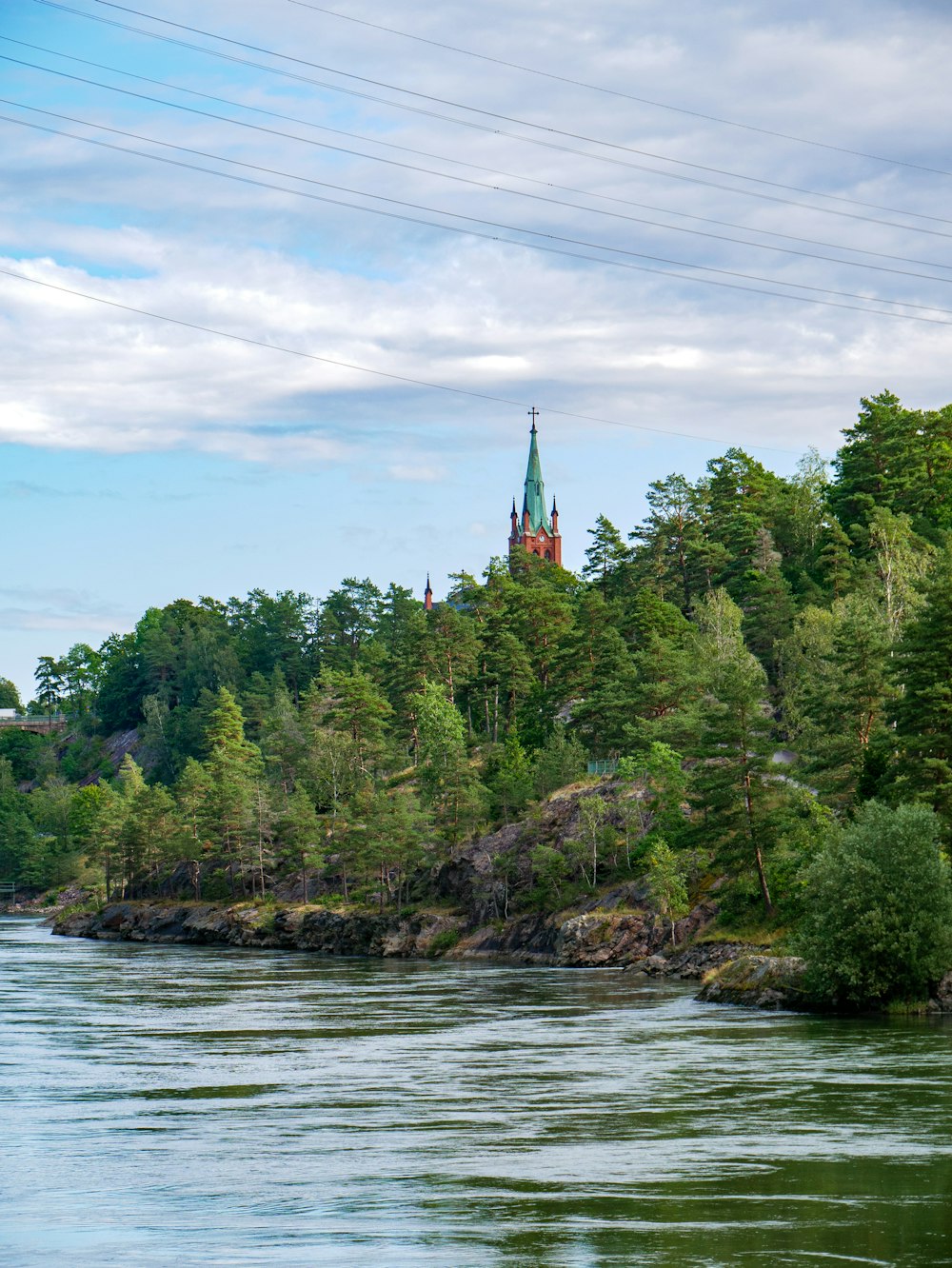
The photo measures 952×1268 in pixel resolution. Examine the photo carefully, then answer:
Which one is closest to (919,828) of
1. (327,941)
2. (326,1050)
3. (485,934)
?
(326,1050)

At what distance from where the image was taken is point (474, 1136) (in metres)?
36.3

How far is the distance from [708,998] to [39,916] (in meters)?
138

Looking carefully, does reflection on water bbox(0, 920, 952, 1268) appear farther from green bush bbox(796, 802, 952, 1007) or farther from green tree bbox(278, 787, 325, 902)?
green tree bbox(278, 787, 325, 902)

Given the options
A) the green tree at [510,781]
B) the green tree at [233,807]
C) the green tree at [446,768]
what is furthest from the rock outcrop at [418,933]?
the green tree at [510,781]

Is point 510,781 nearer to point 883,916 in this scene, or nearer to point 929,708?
point 929,708

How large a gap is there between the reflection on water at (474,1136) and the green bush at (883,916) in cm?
272

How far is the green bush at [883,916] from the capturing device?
5716 cm

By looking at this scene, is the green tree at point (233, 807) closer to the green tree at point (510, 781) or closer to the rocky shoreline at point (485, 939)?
the rocky shoreline at point (485, 939)

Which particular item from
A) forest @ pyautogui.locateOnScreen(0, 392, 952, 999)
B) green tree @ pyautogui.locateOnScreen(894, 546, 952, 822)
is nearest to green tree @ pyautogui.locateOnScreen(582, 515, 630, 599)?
forest @ pyautogui.locateOnScreen(0, 392, 952, 999)

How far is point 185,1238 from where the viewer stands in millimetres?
26281

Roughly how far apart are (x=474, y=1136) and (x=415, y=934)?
72990mm

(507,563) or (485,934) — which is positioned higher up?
(507,563)

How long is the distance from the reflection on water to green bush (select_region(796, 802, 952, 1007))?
2716 mm

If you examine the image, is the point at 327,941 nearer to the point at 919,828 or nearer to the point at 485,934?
the point at 485,934
